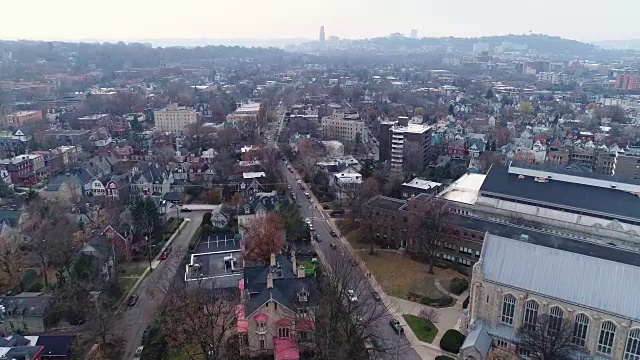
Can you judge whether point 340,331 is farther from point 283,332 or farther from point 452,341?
point 452,341

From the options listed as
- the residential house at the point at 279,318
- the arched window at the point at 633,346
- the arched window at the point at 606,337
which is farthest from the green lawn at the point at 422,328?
the arched window at the point at 633,346

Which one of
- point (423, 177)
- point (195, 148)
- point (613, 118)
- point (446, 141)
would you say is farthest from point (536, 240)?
point (613, 118)

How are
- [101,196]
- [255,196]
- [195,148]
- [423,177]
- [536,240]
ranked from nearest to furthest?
[536,240]
[255,196]
[101,196]
[423,177]
[195,148]

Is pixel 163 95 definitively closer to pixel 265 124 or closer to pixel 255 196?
pixel 265 124

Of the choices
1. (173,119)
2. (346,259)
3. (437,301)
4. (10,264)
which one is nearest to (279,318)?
(346,259)

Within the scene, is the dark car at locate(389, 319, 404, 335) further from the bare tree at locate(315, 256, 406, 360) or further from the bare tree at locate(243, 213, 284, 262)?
the bare tree at locate(243, 213, 284, 262)

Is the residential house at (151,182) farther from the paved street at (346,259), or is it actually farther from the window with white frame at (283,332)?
the window with white frame at (283,332)
